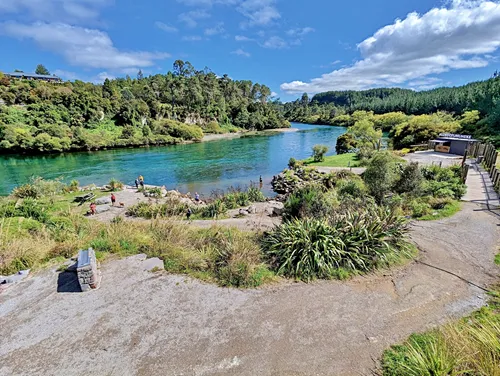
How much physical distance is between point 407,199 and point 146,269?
14.2 m

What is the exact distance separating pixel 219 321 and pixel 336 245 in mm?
4176

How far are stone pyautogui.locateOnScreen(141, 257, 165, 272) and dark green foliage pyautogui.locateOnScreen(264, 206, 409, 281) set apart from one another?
342 centimetres

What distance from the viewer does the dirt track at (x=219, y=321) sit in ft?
15.7

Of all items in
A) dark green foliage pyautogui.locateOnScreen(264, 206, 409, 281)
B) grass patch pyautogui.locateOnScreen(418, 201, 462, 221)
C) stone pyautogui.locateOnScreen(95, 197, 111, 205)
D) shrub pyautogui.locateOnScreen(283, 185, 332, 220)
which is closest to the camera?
dark green foliage pyautogui.locateOnScreen(264, 206, 409, 281)

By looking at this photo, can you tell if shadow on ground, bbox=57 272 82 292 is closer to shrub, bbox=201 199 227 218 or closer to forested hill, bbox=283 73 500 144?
shrub, bbox=201 199 227 218

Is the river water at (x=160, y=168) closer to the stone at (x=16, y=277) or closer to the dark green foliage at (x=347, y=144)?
the dark green foliage at (x=347, y=144)

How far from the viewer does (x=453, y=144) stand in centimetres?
3080

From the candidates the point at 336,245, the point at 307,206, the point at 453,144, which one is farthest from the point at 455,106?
the point at 336,245

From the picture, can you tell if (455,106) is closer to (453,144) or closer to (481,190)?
(453,144)

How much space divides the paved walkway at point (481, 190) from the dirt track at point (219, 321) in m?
8.01

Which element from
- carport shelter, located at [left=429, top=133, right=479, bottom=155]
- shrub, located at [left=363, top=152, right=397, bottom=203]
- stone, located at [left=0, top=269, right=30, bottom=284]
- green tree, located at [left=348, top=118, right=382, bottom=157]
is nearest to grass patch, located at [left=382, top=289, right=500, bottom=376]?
stone, located at [left=0, top=269, right=30, bottom=284]

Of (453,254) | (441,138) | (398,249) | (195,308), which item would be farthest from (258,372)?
(441,138)

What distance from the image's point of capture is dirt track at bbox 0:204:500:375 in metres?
4.77

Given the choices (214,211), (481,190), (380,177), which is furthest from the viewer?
(214,211)
